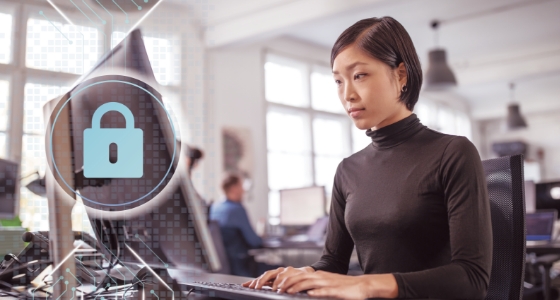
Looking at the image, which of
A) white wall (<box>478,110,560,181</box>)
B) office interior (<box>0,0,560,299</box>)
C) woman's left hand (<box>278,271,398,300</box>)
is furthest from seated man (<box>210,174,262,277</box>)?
white wall (<box>478,110,560,181</box>)

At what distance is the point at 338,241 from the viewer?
1178 mm

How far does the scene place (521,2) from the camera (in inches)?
227

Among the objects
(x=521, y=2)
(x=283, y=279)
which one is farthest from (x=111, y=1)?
(x=521, y=2)

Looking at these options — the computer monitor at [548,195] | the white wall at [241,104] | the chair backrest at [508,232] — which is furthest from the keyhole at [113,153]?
the white wall at [241,104]

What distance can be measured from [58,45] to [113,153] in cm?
34

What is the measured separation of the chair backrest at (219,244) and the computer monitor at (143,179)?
2613 mm

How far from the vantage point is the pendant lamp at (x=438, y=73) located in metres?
5.38

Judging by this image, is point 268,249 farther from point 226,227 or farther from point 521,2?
point 521,2

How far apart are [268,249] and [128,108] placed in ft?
10.7

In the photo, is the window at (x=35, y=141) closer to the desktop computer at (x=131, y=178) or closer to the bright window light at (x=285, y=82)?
the desktop computer at (x=131, y=178)

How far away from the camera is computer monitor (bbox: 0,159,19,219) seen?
118cm

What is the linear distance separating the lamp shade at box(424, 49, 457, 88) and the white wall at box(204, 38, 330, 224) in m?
2.01

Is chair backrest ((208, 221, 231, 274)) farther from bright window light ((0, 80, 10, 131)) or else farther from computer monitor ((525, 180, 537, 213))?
bright window light ((0, 80, 10, 131))

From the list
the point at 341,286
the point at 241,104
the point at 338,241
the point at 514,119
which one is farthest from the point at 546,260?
the point at 514,119
